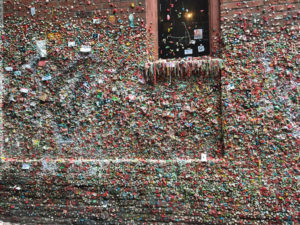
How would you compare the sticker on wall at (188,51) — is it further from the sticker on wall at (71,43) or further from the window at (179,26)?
the sticker on wall at (71,43)

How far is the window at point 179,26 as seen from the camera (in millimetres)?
2379

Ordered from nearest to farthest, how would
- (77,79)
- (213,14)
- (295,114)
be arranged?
(295,114) < (213,14) < (77,79)

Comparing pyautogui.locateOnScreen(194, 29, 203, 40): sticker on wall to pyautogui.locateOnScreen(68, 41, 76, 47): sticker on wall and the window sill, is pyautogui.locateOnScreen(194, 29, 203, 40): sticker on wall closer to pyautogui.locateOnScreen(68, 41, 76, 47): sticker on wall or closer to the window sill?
the window sill

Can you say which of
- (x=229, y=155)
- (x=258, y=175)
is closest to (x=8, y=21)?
(x=229, y=155)

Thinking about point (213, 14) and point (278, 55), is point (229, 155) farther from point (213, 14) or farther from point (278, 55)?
point (213, 14)

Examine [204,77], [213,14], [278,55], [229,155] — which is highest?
[213,14]

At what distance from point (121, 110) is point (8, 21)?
6.23ft

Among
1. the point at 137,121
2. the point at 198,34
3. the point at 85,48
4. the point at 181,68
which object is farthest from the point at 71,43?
the point at 198,34

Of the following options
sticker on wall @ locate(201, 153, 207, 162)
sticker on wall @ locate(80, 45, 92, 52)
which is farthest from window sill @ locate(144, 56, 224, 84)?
sticker on wall @ locate(201, 153, 207, 162)

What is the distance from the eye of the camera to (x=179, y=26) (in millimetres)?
2430

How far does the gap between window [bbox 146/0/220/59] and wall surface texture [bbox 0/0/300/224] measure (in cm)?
16

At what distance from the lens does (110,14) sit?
238 centimetres

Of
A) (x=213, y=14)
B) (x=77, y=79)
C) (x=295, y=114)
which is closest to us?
(x=295, y=114)

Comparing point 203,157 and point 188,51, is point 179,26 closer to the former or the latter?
point 188,51
